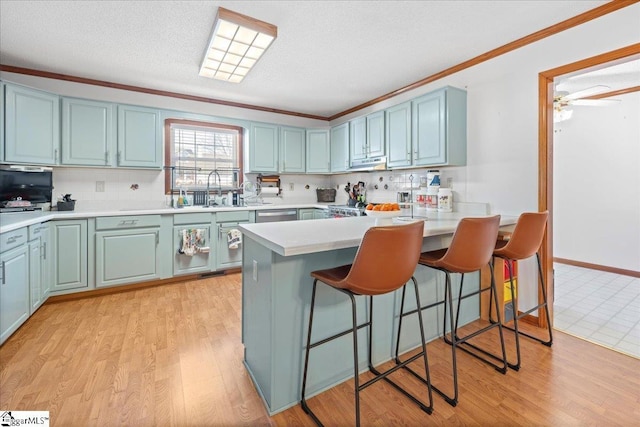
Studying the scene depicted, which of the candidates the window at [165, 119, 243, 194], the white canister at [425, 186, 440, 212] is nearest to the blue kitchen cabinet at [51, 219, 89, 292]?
the window at [165, 119, 243, 194]

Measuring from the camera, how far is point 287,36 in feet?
8.27

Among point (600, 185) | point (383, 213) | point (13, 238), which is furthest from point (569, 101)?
point (13, 238)

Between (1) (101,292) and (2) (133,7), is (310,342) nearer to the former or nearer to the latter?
(2) (133,7)

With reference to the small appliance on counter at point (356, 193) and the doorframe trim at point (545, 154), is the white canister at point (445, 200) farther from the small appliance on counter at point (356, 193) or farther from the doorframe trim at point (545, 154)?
the small appliance on counter at point (356, 193)

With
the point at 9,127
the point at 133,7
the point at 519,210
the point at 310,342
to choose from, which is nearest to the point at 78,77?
the point at 9,127

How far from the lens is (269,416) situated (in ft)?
5.00

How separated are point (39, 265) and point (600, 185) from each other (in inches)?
254

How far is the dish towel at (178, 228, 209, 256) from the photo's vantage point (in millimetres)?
3590

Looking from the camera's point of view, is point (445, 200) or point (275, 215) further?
point (275, 215)

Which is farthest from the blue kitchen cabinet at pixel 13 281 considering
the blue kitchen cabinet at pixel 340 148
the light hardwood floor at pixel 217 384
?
the blue kitchen cabinet at pixel 340 148

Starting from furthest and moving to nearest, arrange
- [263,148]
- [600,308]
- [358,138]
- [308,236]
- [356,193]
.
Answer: [356,193], [263,148], [358,138], [600,308], [308,236]

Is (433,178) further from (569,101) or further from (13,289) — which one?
(13,289)

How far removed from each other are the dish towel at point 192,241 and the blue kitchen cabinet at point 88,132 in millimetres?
1161

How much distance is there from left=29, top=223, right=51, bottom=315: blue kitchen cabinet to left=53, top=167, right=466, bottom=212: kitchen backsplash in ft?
2.70
